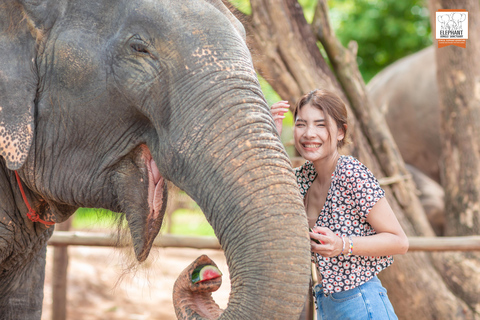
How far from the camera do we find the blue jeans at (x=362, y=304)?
2.13 meters

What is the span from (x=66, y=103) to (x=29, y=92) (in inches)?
5.2

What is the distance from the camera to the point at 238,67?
176 centimetres

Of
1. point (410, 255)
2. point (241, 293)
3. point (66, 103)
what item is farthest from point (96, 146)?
point (410, 255)

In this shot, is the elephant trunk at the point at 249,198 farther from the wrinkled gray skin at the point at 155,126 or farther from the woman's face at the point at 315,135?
the woman's face at the point at 315,135

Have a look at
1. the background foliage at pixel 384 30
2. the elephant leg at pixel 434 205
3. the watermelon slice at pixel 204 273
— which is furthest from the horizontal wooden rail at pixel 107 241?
the background foliage at pixel 384 30

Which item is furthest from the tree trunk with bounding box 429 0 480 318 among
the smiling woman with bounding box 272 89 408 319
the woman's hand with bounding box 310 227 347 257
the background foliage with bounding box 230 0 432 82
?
the background foliage with bounding box 230 0 432 82

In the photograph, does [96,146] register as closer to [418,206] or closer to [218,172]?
[218,172]

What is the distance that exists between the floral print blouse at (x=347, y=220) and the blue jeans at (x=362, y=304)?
3 centimetres

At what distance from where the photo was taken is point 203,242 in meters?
4.06

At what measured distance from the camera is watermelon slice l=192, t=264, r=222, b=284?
5.66 ft

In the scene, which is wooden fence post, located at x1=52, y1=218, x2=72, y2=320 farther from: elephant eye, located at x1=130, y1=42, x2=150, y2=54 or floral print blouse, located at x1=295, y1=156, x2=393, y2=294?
elephant eye, located at x1=130, y1=42, x2=150, y2=54

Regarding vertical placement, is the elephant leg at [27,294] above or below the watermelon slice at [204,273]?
below

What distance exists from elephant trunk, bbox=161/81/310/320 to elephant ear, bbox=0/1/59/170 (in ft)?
1.70

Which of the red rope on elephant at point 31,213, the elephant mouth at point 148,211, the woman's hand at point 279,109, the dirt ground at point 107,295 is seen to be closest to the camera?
the elephant mouth at point 148,211
